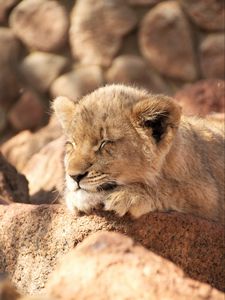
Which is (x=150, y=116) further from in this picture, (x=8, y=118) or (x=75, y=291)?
(x=8, y=118)

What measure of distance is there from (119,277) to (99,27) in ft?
14.5

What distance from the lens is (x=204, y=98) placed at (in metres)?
5.78

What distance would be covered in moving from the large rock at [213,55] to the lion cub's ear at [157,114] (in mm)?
3064

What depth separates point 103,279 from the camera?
2.30 m

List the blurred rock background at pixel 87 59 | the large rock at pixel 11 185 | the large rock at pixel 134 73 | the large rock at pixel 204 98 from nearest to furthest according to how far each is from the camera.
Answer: the large rock at pixel 11 185 < the large rock at pixel 204 98 < the blurred rock background at pixel 87 59 < the large rock at pixel 134 73

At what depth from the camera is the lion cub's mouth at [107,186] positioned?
3.23 meters

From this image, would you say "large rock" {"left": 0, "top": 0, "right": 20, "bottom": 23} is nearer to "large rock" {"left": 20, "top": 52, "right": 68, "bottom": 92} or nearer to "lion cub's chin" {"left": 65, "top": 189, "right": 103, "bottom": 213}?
"large rock" {"left": 20, "top": 52, "right": 68, "bottom": 92}

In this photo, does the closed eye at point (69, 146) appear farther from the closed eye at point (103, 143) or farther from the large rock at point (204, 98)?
the large rock at point (204, 98)

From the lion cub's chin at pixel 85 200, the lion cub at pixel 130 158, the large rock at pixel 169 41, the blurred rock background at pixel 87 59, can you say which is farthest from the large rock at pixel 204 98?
the lion cub's chin at pixel 85 200

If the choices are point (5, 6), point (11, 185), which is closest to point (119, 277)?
point (11, 185)

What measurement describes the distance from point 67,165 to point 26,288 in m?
0.69

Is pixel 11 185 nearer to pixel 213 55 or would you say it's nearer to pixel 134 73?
pixel 134 73

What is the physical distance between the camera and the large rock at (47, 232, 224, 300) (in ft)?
7.24

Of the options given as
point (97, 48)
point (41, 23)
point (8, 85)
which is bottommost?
point (8, 85)
